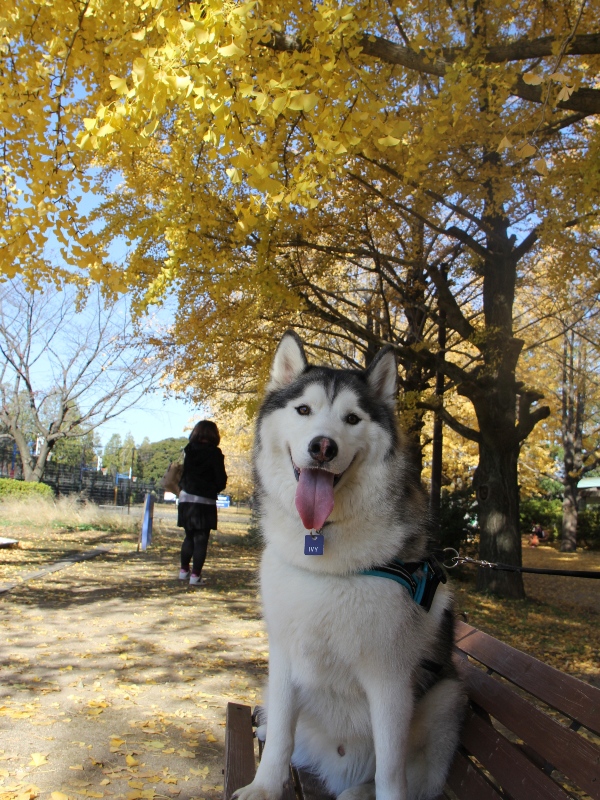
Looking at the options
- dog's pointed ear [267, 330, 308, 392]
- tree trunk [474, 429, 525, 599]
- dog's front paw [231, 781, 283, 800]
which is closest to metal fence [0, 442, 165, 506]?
tree trunk [474, 429, 525, 599]

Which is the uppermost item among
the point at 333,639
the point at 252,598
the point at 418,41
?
the point at 418,41

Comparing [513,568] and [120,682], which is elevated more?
[513,568]

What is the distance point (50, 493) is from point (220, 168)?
16360 millimetres

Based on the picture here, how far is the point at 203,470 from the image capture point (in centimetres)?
943

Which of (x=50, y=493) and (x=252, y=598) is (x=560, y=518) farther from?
(x=252, y=598)

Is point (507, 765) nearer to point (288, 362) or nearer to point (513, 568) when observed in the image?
Answer: point (513, 568)

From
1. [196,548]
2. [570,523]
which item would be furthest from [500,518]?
[570,523]

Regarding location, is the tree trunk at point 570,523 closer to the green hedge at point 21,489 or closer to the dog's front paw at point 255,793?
the green hedge at point 21,489

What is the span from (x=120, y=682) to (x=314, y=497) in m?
3.41

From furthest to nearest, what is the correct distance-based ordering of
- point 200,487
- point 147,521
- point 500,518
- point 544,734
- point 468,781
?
point 147,521
point 500,518
point 200,487
point 468,781
point 544,734

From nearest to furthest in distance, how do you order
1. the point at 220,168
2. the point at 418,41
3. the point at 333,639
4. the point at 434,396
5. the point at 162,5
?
the point at 333,639
the point at 162,5
the point at 418,41
the point at 220,168
the point at 434,396

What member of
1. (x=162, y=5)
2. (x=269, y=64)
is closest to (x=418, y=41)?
(x=269, y=64)

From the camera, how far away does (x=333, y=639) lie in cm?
209

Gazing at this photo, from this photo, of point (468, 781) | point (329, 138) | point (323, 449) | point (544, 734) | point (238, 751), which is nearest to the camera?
point (544, 734)
